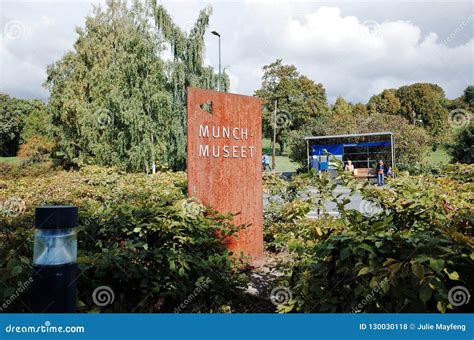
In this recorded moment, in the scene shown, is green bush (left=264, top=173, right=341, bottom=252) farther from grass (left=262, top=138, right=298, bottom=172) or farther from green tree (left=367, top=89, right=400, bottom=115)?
green tree (left=367, top=89, right=400, bottom=115)

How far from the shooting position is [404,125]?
26141mm

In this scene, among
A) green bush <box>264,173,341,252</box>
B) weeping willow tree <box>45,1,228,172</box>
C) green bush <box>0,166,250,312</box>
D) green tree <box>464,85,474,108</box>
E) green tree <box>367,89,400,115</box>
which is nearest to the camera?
green bush <box>0,166,250,312</box>

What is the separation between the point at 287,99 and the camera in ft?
142

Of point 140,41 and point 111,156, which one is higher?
point 140,41

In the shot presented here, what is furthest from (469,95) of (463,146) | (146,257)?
(146,257)

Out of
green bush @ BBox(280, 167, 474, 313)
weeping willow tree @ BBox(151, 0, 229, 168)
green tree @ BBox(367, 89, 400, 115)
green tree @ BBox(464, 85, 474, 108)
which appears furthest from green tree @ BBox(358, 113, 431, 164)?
green tree @ BBox(464, 85, 474, 108)

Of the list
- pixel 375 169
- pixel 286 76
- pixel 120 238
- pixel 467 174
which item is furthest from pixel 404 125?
pixel 120 238

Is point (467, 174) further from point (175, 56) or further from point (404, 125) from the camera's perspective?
point (404, 125)

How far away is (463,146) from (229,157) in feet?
66.1

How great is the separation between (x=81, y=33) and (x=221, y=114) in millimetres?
24446

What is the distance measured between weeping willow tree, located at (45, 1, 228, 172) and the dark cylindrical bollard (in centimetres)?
1436

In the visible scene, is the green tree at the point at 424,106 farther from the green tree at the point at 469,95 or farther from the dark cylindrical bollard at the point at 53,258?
the dark cylindrical bollard at the point at 53,258

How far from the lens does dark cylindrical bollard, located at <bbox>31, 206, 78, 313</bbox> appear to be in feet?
5.64

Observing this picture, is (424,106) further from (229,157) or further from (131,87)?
(229,157)
